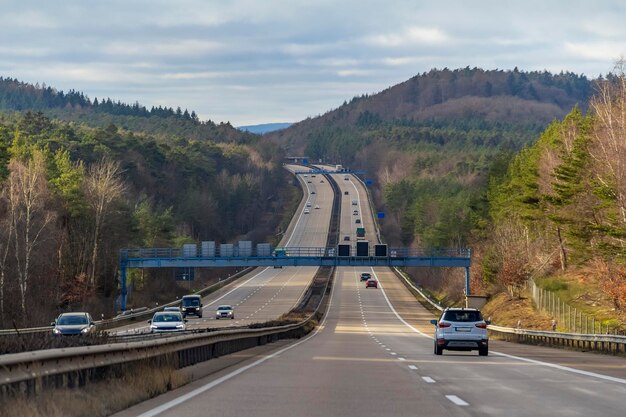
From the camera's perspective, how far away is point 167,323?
57.0 metres

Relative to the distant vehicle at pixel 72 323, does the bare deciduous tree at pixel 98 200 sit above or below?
above

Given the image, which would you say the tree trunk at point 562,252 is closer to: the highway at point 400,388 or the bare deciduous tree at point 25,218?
the bare deciduous tree at point 25,218

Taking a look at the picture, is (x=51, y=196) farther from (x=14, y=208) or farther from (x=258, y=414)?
(x=258, y=414)

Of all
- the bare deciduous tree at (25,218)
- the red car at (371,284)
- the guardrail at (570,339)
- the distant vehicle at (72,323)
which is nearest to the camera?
the guardrail at (570,339)

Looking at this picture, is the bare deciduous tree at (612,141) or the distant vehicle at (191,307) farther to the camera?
the distant vehicle at (191,307)

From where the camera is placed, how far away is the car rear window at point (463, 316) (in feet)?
118

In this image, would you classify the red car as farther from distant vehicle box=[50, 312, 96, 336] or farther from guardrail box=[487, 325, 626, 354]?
distant vehicle box=[50, 312, 96, 336]

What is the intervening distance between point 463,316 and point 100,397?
21139 mm

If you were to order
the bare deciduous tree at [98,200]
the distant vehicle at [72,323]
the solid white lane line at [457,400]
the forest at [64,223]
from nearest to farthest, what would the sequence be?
1. the solid white lane line at [457,400]
2. the distant vehicle at [72,323]
3. the forest at [64,223]
4. the bare deciduous tree at [98,200]

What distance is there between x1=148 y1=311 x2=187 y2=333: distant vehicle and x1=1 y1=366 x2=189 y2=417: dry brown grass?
116 ft

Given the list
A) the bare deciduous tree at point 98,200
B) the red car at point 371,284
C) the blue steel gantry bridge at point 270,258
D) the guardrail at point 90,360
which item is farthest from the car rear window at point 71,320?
the red car at point 371,284

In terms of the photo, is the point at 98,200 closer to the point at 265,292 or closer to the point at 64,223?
the point at 64,223

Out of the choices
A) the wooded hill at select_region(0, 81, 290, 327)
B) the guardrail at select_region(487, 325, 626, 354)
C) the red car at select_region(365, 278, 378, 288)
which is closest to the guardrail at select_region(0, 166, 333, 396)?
the guardrail at select_region(487, 325, 626, 354)

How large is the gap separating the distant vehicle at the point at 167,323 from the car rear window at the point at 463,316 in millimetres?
22193
